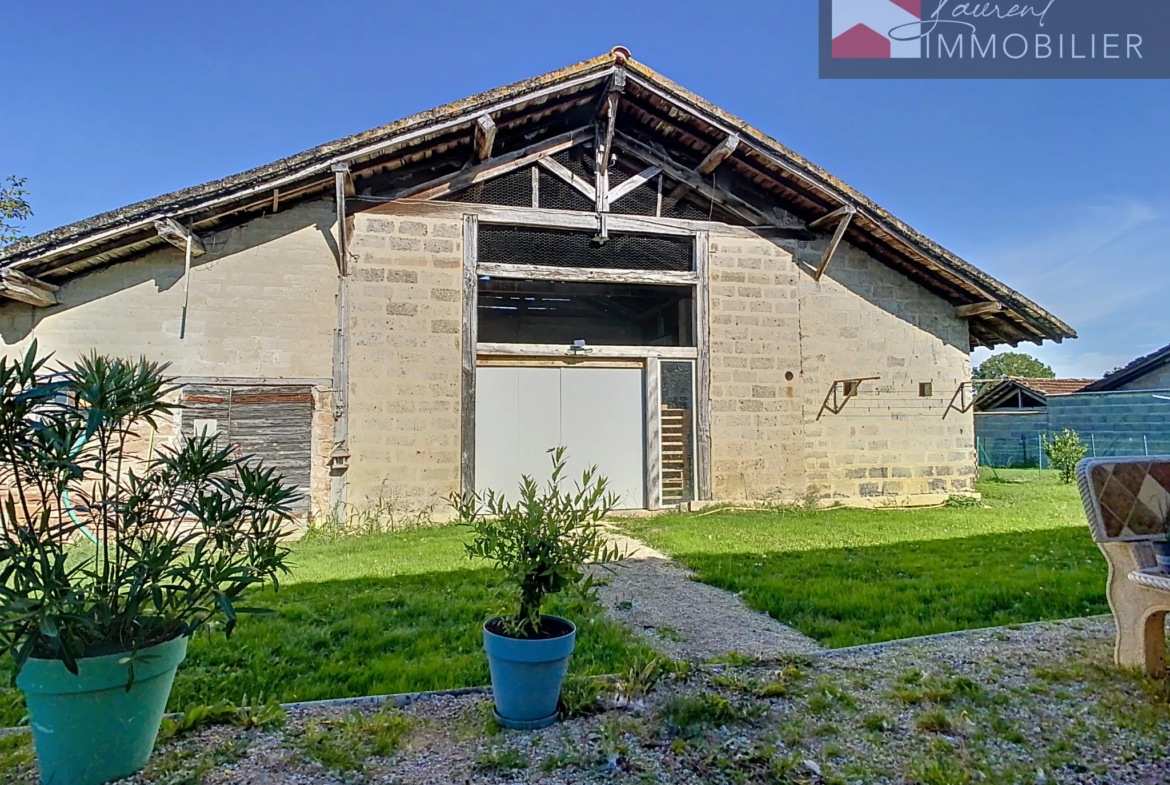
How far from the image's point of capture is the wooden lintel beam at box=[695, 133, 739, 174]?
305 inches

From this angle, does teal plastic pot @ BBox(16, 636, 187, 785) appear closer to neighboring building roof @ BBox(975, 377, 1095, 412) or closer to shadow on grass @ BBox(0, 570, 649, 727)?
shadow on grass @ BBox(0, 570, 649, 727)

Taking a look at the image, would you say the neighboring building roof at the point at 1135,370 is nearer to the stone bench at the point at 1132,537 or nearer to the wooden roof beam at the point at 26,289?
the stone bench at the point at 1132,537

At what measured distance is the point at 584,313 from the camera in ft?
33.3

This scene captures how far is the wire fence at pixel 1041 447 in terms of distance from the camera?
49.8 ft

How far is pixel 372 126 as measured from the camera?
6742 mm

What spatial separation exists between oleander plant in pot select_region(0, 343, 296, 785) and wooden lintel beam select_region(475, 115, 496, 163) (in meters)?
5.74

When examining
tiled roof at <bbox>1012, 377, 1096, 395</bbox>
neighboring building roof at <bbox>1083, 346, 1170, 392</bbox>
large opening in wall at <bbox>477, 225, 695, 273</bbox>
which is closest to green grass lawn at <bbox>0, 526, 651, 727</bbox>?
large opening in wall at <bbox>477, 225, 695, 273</bbox>

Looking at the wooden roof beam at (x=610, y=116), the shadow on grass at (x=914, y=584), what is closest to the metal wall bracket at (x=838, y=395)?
the shadow on grass at (x=914, y=584)

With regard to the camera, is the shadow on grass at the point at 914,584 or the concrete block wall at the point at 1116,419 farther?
the concrete block wall at the point at 1116,419

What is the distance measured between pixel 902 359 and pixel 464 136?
689cm

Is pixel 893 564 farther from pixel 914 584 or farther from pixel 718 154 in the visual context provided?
pixel 718 154

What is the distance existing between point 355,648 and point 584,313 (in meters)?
7.62

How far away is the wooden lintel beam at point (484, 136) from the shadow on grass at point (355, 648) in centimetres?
514

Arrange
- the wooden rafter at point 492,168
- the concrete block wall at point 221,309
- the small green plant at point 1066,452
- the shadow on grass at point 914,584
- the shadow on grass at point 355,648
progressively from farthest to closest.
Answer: the small green plant at point 1066,452 → the wooden rafter at point 492,168 → the concrete block wall at point 221,309 → the shadow on grass at point 914,584 → the shadow on grass at point 355,648
